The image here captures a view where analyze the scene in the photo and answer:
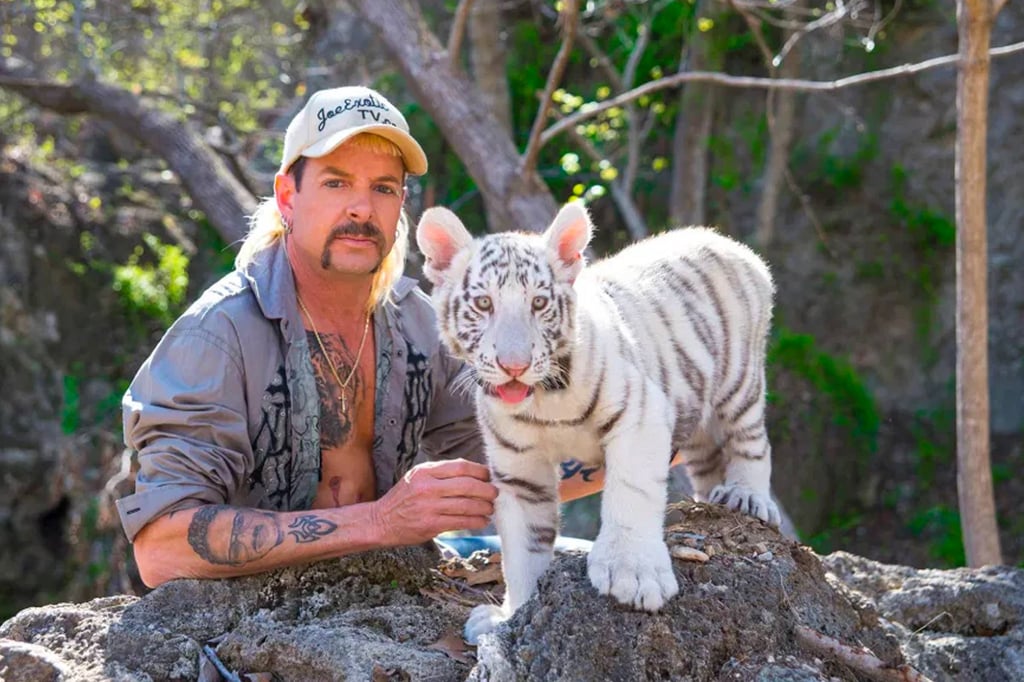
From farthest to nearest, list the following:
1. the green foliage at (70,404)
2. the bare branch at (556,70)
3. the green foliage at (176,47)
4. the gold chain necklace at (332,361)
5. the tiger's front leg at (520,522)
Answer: the green foliage at (70,404)
the green foliage at (176,47)
the bare branch at (556,70)
the gold chain necklace at (332,361)
the tiger's front leg at (520,522)

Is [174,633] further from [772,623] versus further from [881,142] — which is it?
[881,142]

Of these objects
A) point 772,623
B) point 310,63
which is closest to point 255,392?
point 772,623

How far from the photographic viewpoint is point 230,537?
309cm

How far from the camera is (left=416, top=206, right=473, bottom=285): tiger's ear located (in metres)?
2.84

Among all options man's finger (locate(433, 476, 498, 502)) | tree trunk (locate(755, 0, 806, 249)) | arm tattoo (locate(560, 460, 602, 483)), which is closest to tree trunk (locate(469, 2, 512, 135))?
tree trunk (locate(755, 0, 806, 249))

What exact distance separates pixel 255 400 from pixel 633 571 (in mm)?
1381

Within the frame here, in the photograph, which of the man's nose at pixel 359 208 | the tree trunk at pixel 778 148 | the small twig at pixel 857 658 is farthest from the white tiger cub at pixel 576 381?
the tree trunk at pixel 778 148

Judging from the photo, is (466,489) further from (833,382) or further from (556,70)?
(833,382)

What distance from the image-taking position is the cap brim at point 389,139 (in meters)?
3.47

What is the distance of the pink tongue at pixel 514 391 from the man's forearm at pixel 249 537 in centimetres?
63

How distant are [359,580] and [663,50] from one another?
6.72m

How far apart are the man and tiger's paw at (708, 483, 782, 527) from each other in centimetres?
55

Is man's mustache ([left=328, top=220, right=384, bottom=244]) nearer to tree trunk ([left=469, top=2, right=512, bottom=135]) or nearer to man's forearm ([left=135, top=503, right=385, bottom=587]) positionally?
man's forearm ([left=135, top=503, right=385, bottom=587])

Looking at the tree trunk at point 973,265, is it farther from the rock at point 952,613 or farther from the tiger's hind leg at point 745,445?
the tiger's hind leg at point 745,445
